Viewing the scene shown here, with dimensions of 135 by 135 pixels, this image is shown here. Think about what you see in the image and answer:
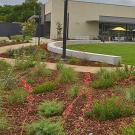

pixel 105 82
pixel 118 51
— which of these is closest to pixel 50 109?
pixel 105 82

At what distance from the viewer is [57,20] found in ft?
234

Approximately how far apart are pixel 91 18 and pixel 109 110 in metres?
66.5

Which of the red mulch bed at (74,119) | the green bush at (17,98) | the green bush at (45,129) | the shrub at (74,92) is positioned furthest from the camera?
the shrub at (74,92)

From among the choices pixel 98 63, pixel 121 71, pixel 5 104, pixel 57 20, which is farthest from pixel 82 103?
pixel 57 20

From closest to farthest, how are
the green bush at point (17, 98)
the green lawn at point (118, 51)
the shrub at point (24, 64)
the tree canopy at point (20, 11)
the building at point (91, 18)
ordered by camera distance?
the green bush at point (17, 98)
the shrub at point (24, 64)
the green lawn at point (118, 51)
the building at point (91, 18)
the tree canopy at point (20, 11)

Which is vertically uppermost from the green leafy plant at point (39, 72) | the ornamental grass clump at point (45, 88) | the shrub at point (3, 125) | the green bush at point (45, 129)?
the green leafy plant at point (39, 72)

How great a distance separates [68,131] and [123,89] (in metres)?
3.39

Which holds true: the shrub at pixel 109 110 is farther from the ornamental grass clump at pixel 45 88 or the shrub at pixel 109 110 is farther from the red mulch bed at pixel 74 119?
the ornamental grass clump at pixel 45 88

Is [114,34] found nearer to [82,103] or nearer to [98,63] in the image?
[98,63]

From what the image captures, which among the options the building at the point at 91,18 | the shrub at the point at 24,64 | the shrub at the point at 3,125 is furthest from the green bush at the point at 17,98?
the building at the point at 91,18

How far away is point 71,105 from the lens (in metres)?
7.68

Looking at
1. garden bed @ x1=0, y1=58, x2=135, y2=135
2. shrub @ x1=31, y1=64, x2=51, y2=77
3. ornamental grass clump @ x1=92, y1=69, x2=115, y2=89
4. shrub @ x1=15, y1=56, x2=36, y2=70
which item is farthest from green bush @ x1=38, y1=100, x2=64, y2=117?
shrub @ x1=15, y1=56, x2=36, y2=70

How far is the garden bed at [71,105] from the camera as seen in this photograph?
24.7ft

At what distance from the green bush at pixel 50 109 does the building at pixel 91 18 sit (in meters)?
61.2
